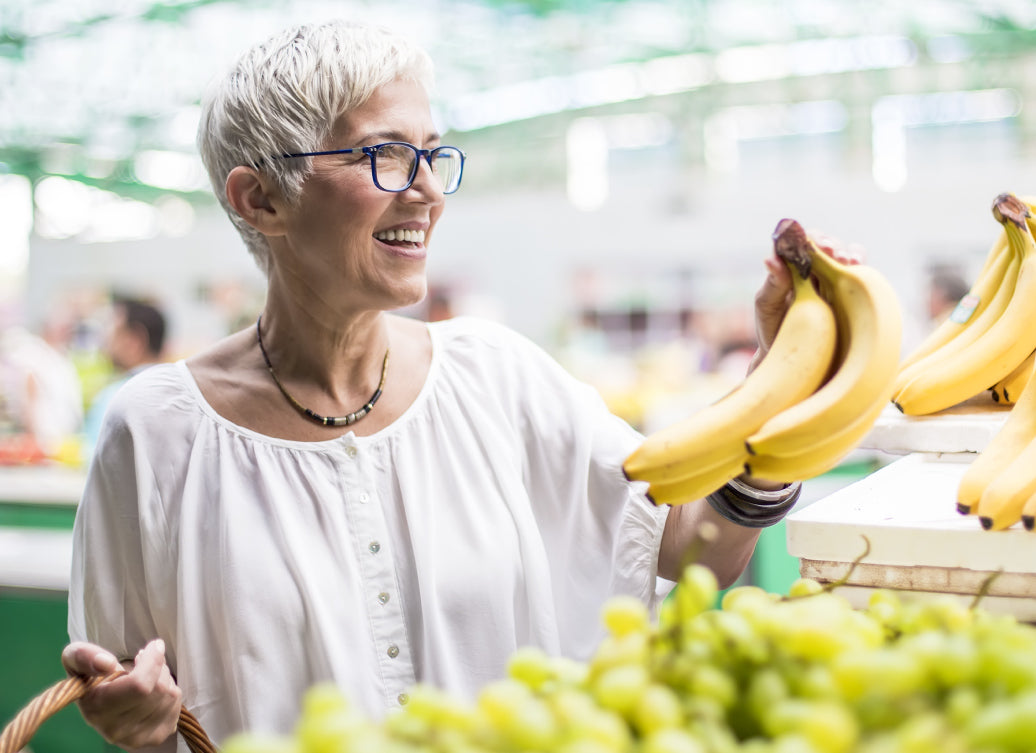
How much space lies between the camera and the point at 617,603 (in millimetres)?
808

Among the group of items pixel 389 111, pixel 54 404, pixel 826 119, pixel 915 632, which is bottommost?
pixel 54 404

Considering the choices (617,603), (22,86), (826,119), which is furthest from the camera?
(826,119)

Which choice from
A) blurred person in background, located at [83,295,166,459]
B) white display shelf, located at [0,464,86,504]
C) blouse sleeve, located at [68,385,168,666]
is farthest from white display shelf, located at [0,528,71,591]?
blouse sleeve, located at [68,385,168,666]

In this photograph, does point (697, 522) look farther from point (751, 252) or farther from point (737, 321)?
point (751, 252)

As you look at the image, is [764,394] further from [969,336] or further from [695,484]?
[969,336]

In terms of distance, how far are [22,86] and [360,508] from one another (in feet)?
50.6

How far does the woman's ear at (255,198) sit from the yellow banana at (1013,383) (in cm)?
116

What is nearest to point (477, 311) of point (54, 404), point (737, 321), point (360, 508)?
point (737, 321)

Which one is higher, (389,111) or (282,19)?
(282,19)

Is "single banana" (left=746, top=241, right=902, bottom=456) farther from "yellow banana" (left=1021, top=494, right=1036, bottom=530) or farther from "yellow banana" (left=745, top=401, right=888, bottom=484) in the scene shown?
"yellow banana" (left=1021, top=494, right=1036, bottom=530)

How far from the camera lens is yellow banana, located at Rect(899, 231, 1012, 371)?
5.19ft

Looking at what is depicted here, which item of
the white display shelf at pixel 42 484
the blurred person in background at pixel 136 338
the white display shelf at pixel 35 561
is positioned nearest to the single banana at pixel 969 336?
the white display shelf at pixel 35 561

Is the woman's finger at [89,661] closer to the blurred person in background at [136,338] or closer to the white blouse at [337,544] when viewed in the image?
the white blouse at [337,544]

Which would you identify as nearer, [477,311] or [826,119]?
[477,311]
